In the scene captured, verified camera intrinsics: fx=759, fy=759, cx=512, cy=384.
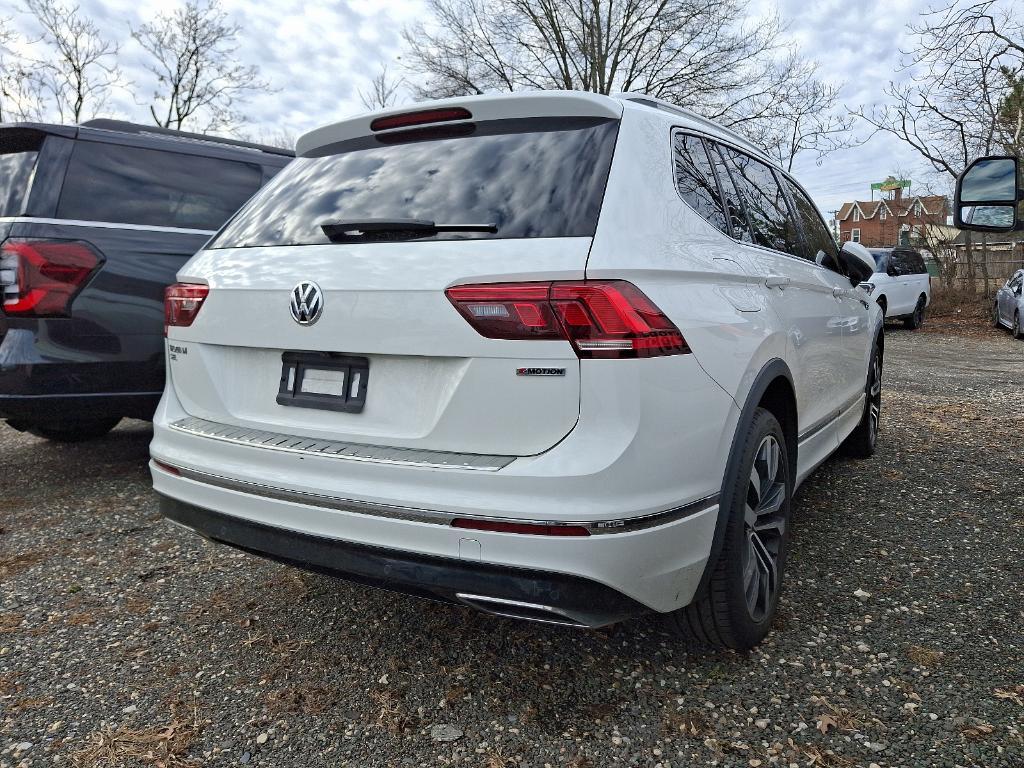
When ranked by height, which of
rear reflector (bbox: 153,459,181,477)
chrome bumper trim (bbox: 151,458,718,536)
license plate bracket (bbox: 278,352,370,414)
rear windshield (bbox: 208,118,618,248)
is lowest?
rear reflector (bbox: 153,459,181,477)

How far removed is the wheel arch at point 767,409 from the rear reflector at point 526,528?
53 centimetres

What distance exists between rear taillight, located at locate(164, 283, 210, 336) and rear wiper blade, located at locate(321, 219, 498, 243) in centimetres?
51

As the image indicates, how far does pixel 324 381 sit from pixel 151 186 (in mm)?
2833

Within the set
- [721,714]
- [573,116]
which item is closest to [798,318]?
[573,116]

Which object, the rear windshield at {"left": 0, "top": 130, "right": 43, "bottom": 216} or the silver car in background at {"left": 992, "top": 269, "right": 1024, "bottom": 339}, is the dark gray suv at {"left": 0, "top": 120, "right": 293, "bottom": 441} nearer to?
the rear windshield at {"left": 0, "top": 130, "right": 43, "bottom": 216}

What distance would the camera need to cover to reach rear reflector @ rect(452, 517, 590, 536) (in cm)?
178

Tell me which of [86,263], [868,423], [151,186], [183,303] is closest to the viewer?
[183,303]

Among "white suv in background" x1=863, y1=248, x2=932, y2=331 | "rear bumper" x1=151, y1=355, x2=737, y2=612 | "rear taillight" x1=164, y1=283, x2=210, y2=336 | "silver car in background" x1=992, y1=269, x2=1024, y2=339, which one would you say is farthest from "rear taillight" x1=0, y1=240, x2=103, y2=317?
"silver car in background" x1=992, y1=269, x2=1024, y2=339

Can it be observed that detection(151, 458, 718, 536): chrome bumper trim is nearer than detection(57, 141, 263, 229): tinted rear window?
Yes

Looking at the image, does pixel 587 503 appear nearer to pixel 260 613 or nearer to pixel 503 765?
pixel 503 765

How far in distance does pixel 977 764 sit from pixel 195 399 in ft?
8.08

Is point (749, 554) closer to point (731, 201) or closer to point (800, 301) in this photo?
point (800, 301)

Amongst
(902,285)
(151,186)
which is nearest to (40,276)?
(151,186)

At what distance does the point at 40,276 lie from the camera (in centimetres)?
→ 358
